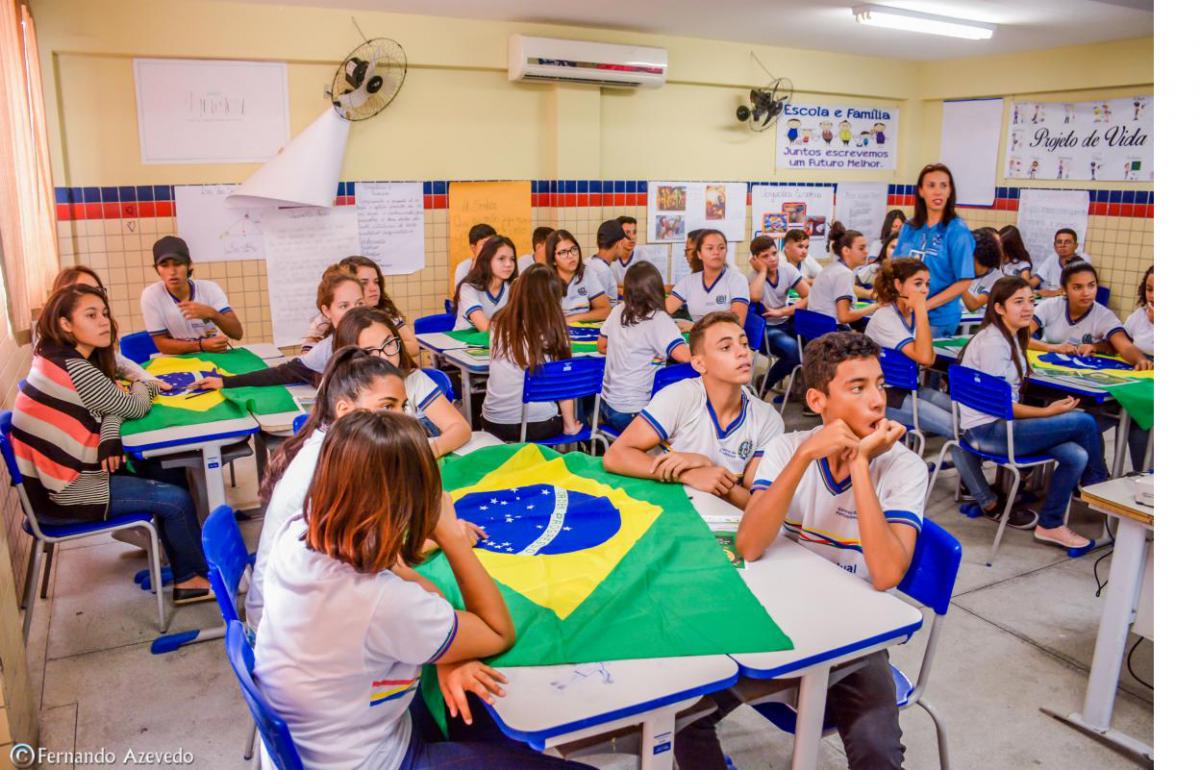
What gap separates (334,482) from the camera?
5.15ft

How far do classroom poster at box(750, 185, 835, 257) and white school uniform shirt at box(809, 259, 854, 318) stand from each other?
219cm

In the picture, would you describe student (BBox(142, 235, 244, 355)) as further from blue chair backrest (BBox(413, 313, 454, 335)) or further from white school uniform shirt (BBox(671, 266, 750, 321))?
white school uniform shirt (BBox(671, 266, 750, 321))

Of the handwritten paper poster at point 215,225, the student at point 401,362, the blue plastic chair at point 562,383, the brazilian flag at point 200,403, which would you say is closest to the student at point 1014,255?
the blue plastic chair at point 562,383

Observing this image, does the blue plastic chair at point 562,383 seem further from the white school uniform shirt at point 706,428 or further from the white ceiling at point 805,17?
the white ceiling at point 805,17

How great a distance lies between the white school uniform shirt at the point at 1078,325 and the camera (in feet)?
16.4

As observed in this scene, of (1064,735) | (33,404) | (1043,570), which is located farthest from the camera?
(1043,570)

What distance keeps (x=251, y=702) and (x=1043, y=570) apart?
12.1 ft

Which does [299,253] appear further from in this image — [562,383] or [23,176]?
[562,383]

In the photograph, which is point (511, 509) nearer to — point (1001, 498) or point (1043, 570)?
point (1043, 570)

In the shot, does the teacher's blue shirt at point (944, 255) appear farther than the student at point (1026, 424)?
Yes

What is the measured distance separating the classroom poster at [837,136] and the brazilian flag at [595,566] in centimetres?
661

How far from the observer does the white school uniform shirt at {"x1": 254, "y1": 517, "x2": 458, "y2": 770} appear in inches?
61.1

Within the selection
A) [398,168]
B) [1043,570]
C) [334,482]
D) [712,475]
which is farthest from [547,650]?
[398,168]

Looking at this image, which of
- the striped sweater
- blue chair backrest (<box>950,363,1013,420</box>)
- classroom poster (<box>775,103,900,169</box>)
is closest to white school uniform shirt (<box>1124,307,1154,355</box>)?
blue chair backrest (<box>950,363,1013,420</box>)
